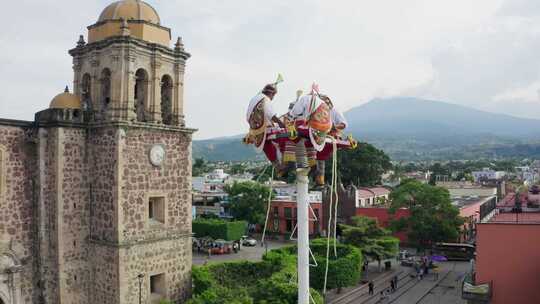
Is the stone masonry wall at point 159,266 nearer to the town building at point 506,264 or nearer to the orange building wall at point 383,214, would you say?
A: the town building at point 506,264

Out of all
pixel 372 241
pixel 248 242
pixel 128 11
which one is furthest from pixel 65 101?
pixel 248 242

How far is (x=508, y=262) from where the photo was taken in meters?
19.2

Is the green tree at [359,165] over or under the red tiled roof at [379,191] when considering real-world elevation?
over

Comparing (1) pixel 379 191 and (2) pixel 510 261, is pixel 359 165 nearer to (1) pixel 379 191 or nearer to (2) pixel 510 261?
(1) pixel 379 191

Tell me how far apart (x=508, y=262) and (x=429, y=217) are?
1465 cm

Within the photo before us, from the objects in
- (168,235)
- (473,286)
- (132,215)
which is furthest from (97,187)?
(473,286)

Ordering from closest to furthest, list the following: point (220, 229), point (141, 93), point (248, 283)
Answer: point (141, 93) < point (248, 283) < point (220, 229)

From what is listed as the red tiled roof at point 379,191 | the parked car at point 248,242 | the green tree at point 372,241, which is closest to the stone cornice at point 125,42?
the green tree at point 372,241

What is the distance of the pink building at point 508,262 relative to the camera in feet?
61.4

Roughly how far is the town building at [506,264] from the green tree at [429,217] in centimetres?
1412

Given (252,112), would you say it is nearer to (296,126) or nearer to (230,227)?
(296,126)

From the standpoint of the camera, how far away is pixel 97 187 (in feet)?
53.0

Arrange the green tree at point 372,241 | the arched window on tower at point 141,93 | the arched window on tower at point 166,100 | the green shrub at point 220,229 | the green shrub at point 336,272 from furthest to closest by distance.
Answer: the green shrub at point 220,229, the green tree at point 372,241, the green shrub at point 336,272, the arched window on tower at point 166,100, the arched window on tower at point 141,93

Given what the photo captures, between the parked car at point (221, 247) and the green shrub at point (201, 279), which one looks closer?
the green shrub at point (201, 279)
